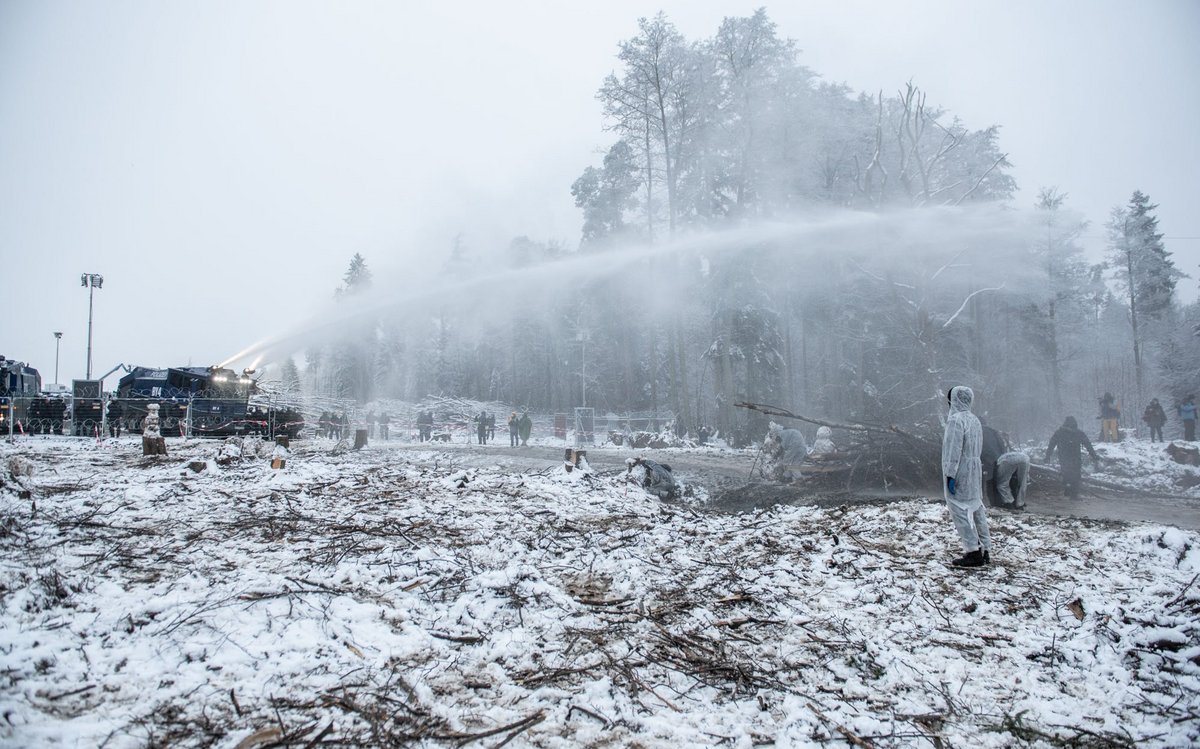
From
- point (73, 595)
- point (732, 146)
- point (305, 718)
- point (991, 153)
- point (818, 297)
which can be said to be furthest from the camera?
point (991, 153)

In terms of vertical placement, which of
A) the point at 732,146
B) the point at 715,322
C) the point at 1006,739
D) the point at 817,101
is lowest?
the point at 1006,739

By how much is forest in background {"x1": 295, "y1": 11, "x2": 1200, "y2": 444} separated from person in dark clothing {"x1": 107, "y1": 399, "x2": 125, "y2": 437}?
30.4 ft

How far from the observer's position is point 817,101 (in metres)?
27.3

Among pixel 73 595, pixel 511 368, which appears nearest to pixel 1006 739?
pixel 73 595

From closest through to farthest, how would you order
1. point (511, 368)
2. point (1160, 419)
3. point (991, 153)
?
point (1160, 419) → point (991, 153) → point (511, 368)

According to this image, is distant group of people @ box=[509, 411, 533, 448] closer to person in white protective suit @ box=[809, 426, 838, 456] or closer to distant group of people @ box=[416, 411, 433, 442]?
distant group of people @ box=[416, 411, 433, 442]

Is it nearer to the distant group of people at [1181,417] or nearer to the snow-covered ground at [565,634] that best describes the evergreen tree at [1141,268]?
the distant group of people at [1181,417]

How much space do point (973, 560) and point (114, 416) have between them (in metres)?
29.0

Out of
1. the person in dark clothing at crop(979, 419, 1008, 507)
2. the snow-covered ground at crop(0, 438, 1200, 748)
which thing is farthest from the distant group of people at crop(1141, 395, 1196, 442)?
the snow-covered ground at crop(0, 438, 1200, 748)

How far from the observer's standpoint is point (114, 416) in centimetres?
2233

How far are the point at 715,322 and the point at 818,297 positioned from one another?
6315 mm

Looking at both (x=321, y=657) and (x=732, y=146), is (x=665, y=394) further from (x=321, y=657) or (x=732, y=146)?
(x=321, y=657)

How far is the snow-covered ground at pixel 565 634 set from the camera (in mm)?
2939

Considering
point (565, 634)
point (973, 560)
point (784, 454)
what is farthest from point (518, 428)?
point (565, 634)
